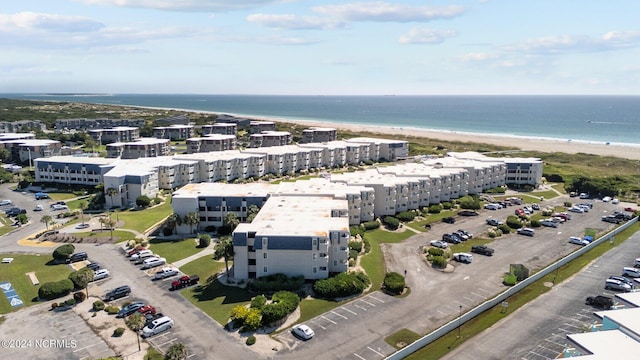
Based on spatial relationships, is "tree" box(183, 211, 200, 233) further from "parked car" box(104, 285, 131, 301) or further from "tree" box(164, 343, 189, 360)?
"tree" box(164, 343, 189, 360)

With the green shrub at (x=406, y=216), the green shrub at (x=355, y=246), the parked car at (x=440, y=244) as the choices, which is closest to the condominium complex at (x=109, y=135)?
the green shrub at (x=406, y=216)

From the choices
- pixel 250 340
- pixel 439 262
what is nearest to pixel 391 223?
pixel 439 262

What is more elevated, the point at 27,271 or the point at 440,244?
the point at 440,244

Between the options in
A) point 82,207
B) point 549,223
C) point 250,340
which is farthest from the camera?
point 82,207

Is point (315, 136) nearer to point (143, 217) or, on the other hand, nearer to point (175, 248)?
point (143, 217)

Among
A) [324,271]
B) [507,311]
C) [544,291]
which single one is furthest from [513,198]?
[324,271]

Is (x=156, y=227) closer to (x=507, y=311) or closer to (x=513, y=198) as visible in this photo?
(x=507, y=311)
